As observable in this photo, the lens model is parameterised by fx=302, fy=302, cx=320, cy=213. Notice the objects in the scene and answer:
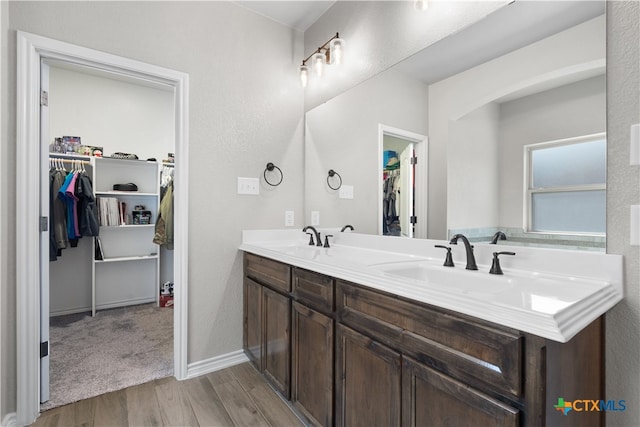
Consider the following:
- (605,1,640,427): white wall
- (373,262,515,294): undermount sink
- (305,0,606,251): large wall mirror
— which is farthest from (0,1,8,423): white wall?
(605,1,640,427): white wall

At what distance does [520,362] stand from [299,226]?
6.54 feet

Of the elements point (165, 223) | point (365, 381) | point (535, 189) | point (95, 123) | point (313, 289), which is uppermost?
point (95, 123)

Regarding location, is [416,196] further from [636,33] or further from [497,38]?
[636,33]

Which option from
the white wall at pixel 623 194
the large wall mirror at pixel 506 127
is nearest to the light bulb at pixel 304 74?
the large wall mirror at pixel 506 127

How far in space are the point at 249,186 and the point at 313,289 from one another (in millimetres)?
1159

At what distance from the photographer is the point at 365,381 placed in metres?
1.18

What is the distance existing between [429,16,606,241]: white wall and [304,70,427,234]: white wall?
103 millimetres

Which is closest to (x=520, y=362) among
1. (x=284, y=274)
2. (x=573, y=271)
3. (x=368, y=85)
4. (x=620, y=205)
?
(x=573, y=271)

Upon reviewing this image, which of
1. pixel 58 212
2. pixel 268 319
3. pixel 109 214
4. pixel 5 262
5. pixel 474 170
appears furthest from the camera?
pixel 109 214

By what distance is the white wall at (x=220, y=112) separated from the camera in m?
1.89

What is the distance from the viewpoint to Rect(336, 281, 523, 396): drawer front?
0.76m

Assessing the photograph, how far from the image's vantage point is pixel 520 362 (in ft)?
2.41

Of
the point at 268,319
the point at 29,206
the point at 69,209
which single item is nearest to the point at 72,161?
the point at 69,209

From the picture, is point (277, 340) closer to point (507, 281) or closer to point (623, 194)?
point (507, 281)
